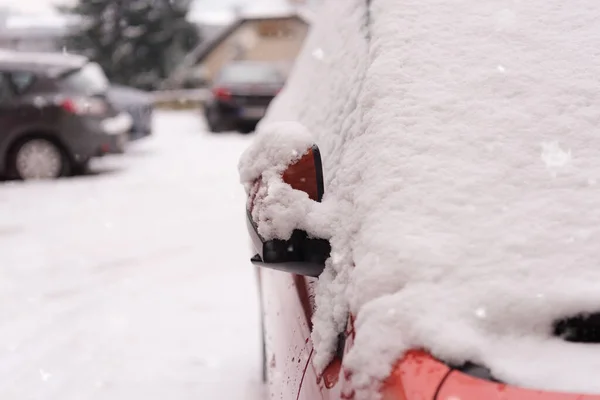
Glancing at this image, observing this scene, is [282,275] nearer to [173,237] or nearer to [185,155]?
[173,237]

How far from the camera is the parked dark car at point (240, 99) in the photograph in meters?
15.4

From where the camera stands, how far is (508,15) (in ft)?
6.63

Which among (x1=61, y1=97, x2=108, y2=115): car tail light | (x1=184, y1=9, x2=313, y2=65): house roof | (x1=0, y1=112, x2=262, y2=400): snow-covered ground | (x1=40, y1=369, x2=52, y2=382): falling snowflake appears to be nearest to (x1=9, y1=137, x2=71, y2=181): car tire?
(x1=0, y1=112, x2=262, y2=400): snow-covered ground

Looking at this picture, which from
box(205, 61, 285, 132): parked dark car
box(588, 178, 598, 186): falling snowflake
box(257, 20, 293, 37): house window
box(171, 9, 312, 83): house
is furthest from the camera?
box(257, 20, 293, 37): house window

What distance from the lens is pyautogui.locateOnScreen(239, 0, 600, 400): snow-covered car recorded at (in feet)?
4.38

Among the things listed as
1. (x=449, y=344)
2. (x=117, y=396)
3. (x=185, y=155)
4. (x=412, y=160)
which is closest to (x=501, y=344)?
(x=449, y=344)

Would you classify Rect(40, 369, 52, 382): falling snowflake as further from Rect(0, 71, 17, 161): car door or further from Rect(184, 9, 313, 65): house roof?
Rect(184, 9, 313, 65): house roof

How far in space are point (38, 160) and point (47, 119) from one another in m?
0.59

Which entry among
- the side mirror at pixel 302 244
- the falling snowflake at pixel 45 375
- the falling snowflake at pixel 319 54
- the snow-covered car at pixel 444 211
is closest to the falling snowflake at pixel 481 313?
the snow-covered car at pixel 444 211

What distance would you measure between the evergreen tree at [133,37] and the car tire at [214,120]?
23.5 meters

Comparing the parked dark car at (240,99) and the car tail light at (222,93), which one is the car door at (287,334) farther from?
the car tail light at (222,93)

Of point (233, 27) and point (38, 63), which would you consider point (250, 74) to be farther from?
point (233, 27)

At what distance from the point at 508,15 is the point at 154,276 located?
13.1ft

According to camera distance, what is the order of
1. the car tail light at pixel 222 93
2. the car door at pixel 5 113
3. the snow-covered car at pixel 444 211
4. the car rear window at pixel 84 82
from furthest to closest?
the car tail light at pixel 222 93 → the car rear window at pixel 84 82 → the car door at pixel 5 113 → the snow-covered car at pixel 444 211
